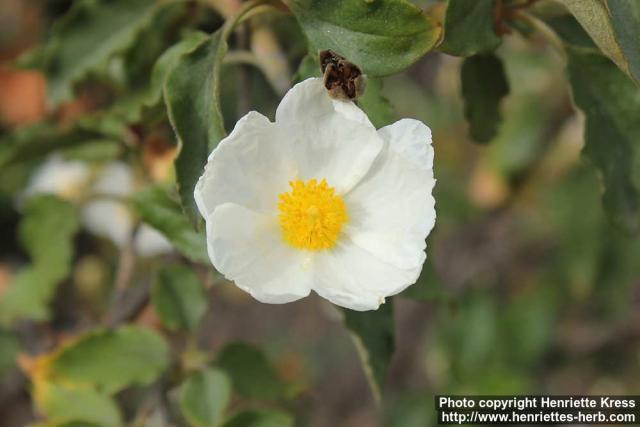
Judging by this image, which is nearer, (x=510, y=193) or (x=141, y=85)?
(x=141, y=85)

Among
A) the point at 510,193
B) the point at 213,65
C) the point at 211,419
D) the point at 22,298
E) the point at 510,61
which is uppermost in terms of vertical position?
the point at 213,65

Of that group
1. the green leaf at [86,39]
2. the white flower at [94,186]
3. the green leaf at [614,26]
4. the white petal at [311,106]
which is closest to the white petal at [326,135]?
the white petal at [311,106]

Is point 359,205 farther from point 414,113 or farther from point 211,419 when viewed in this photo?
point 414,113

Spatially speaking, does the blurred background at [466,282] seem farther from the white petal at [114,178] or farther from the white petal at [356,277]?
the white petal at [356,277]

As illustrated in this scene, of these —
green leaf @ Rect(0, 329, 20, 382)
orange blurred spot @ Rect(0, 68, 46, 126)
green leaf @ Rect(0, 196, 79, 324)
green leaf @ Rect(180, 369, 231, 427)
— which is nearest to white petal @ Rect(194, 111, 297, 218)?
green leaf @ Rect(180, 369, 231, 427)

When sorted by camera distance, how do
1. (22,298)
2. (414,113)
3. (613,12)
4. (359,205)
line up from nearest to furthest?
1. (613,12)
2. (359,205)
3. (22,298)
4. (414,113)

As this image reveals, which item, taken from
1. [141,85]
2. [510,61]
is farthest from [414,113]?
[141,85]
